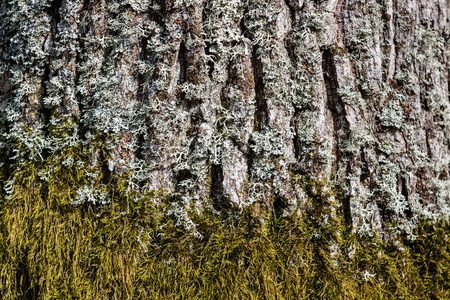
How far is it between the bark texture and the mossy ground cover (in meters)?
0.10

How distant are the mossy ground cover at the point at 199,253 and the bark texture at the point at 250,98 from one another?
10 centimetres

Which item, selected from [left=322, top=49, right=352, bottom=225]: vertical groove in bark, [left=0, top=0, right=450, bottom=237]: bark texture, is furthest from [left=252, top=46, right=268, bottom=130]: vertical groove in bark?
[left=322, top=49, right=352, bottom=225]: vertical groove in bark

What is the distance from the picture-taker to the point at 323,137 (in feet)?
5.21

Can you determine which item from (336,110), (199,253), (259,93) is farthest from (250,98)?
(199,253)

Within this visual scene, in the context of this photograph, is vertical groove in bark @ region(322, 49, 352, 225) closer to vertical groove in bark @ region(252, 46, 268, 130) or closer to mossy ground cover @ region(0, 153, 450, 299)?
mossy ground cover @ region(0, 153, 450, 299)

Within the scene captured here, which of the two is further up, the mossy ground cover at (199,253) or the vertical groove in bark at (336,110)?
the vertical groove in bark at (336,110)

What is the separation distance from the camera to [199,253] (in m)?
1.54

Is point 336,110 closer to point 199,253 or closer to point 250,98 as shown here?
point 250,98

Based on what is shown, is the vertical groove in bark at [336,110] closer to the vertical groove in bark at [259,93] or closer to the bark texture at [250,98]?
the bark texture at [250,98]

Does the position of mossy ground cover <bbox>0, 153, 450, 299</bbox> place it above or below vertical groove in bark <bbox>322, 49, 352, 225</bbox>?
below

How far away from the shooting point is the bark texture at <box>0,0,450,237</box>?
1562 millimetres

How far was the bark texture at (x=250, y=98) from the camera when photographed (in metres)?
1.56

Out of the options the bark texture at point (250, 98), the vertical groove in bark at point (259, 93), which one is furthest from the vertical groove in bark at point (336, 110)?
the vertical groove in bark at point (259, 93)

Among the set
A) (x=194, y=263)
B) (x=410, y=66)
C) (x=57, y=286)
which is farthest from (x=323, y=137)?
(x=57, y=286)
